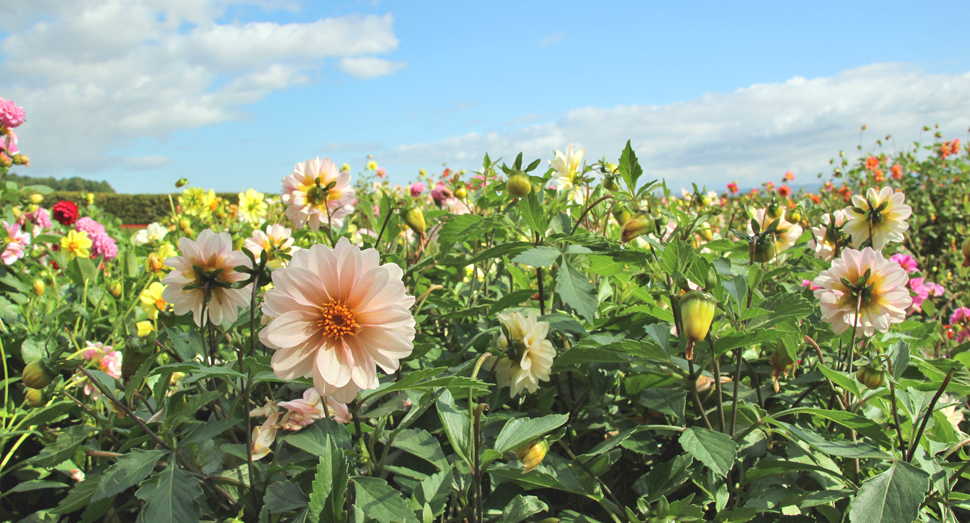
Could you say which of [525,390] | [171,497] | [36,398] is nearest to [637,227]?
[525,390]

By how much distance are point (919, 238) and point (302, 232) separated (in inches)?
211

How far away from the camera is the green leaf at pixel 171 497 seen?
0.70 m

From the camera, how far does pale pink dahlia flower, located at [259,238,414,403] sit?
2.06ft

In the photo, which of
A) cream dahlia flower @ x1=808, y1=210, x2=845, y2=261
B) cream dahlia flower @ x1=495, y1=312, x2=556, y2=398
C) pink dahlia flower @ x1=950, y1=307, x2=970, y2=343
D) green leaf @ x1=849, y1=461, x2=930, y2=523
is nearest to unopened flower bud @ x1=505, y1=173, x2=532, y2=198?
cream dahlia flower @ x1=495, y1=312, x2=556, y2=398

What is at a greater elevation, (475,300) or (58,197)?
(58,197)

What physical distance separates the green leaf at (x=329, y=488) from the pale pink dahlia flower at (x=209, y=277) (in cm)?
33

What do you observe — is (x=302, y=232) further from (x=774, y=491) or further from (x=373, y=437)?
(x=774, y=491)

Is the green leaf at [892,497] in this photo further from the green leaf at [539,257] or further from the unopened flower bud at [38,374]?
the unopened flower bud at [38,374]

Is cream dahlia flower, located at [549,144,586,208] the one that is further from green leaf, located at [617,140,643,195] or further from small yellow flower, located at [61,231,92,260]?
small yellow flower, located at [61,231,92,260]

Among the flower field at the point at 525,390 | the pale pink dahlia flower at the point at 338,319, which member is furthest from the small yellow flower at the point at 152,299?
the pale pink dahlia flower at the point at 338,319

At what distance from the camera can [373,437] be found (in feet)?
2.46

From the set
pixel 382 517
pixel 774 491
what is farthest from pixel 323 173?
pixel 774 491

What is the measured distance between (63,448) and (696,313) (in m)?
1.02

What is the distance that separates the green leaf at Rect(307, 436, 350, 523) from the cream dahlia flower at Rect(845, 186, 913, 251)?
3.85 feet
